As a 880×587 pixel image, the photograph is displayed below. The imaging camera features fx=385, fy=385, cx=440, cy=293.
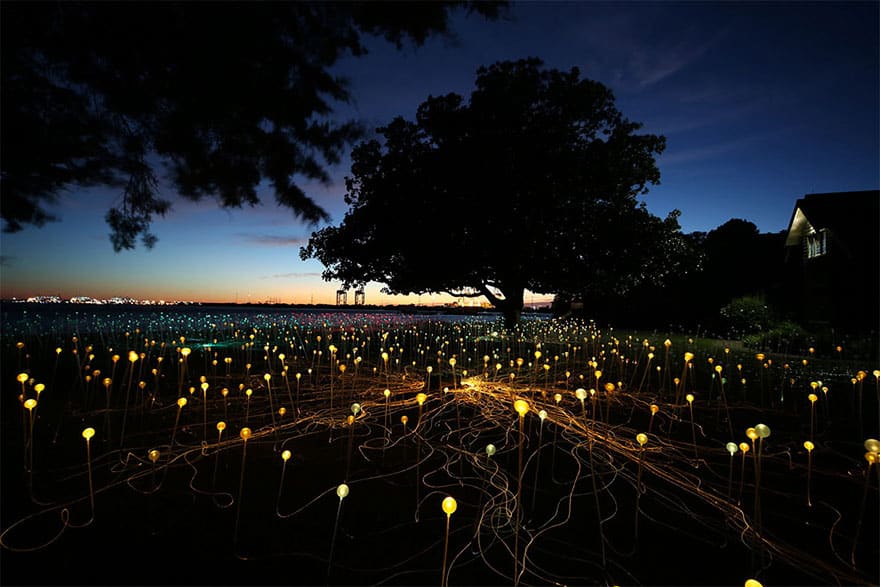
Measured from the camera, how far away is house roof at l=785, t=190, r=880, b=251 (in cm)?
1437

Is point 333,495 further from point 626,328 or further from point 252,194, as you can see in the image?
point 626,328

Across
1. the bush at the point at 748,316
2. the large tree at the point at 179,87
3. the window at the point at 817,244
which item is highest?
the window at the point at 817,244

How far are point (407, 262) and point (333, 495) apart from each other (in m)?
10.4

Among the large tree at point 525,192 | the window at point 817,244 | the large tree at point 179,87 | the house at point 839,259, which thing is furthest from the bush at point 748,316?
the large tree at point 179,87

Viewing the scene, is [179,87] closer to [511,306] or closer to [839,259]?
[511,306]

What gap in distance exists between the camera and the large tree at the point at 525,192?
38.0ft

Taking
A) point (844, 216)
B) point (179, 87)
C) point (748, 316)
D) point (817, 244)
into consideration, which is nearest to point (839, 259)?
point (817, 244)

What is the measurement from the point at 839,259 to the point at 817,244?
5.96 feet

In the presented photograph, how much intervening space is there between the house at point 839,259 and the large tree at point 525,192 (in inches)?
285

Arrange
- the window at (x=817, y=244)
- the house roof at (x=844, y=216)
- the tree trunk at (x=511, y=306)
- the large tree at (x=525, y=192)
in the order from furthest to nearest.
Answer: the window at (x=817, y=244), the house roof at (x=844, y=216), the tree trunk at (x=511, y=306), the large tree at (x=525, y=192)

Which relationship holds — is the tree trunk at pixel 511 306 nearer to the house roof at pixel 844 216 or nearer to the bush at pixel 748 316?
the bush at pixel 748 316

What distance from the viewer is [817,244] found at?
635 inches

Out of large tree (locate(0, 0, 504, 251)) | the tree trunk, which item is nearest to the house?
the tree trunk

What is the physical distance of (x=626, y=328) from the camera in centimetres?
2205
